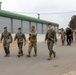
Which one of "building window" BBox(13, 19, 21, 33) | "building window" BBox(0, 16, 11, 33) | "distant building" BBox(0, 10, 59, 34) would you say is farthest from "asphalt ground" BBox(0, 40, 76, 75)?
"building window" BBox(13, 19, 21, 33)

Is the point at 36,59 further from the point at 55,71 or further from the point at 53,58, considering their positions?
the point at 55,71

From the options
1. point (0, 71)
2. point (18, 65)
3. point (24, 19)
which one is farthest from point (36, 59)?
point (24, 19)

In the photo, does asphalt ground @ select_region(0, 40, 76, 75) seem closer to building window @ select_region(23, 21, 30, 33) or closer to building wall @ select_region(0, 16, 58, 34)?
building wall @ select_region(0, 16, 58, 34)

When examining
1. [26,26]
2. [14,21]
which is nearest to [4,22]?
[14,21]

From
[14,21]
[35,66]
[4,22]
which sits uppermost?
[14,21]

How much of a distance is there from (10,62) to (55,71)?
3.28 meters

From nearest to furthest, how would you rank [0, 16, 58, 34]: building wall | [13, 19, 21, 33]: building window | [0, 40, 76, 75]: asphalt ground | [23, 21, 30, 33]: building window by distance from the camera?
[0, 40, 76, 75]: asphalt ground
[0, 16, 58, 34]: building wall
[13, 19, 21, 33]: building window
[23, 21, 30, 33]: building window

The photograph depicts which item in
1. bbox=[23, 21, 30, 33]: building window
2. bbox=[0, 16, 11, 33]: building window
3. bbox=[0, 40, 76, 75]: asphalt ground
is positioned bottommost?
bbox=[0, 40, 76, 75]: asphalt ground

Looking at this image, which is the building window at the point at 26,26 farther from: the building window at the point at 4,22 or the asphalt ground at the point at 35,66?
the asphalt ground at the point at 35,66

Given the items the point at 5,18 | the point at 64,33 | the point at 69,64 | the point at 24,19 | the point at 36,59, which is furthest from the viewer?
the point at 24,19

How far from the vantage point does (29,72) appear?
12.1 meters

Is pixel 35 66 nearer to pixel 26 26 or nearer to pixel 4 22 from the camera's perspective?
pixel 4 22

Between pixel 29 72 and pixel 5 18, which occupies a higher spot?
pixel 5 18

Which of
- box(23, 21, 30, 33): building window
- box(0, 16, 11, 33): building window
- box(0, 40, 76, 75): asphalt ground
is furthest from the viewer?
box(23, 21, 30, 33): building window
